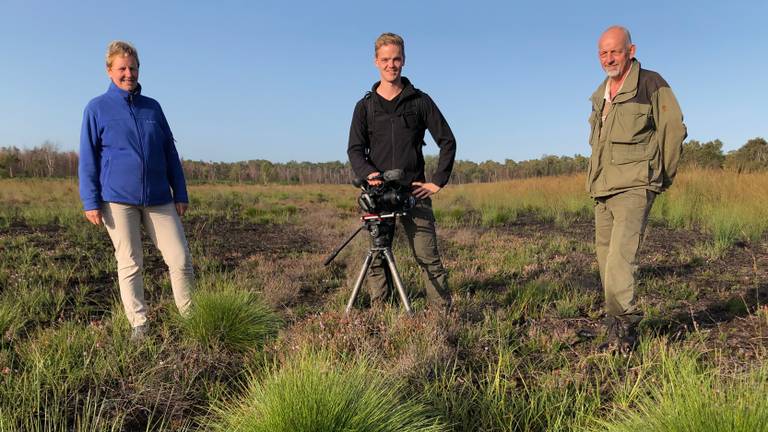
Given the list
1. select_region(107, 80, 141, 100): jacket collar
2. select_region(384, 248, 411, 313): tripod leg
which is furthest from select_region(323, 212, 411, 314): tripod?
select_region(107, 80, 141, 100): jacket collar

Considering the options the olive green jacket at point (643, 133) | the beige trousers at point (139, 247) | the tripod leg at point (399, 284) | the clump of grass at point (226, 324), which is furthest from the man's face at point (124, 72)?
the olive green jacket at point (643, 133)

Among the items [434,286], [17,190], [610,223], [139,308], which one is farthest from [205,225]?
[17,190]

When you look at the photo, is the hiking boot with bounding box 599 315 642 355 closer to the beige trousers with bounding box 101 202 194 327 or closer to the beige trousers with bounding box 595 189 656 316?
the beige trousers with bounding box 595 189 656 316

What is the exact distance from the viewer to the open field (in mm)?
1852

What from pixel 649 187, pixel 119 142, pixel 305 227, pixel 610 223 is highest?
pixel 119 142

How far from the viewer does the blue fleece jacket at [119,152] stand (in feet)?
10.6

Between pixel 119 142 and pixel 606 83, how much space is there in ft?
12.4

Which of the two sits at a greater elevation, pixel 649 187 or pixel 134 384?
pixel 649 187

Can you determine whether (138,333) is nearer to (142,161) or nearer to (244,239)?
(142,161)

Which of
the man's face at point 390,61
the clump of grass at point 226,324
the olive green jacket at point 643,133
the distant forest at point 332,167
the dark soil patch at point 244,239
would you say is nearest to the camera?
the olive green jacket at point 643,133

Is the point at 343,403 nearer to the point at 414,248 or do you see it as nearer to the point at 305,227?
the point at 414,248

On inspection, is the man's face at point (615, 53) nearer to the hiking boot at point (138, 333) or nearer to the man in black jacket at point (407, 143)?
the man in black jacket at point (407, 143)

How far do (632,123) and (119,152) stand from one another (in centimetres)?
374

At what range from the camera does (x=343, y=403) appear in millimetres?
1738
